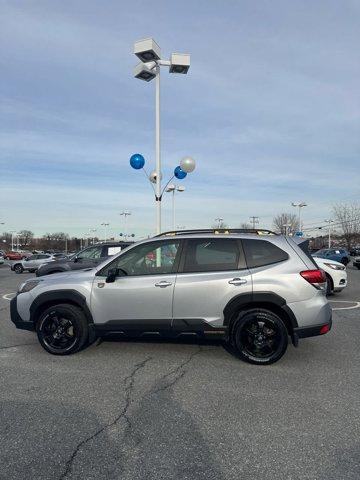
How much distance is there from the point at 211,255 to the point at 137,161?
26.9 ft

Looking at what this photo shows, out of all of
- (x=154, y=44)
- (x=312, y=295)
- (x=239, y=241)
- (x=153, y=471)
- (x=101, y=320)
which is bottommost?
(x=153, y=471)

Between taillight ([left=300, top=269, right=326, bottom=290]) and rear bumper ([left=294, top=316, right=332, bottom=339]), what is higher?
taillight ([left=300, top=269, right=326, bottom=290])

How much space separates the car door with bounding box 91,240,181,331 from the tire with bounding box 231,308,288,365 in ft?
3.18

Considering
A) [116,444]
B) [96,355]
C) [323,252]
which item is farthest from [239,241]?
[323,252]

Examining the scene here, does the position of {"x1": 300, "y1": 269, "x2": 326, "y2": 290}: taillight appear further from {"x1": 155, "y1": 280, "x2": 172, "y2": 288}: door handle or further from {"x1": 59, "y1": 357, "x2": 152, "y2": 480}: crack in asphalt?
{"x1": 59, "y1": 357, "x2": 152, "y2": 480}: crack in asphalt

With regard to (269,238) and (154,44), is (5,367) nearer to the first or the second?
(269,238)

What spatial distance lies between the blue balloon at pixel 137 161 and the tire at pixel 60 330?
26.6 feet

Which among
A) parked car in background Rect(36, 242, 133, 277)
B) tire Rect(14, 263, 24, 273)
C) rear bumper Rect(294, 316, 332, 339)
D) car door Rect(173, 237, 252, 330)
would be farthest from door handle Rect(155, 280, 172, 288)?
tire Rect(14, 263, 24, 273)

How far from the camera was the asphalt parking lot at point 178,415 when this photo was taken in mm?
3004

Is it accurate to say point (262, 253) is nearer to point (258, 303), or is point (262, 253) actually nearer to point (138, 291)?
point (258, 303)

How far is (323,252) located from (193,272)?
25.5 meters

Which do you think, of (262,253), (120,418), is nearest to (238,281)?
(262,253)

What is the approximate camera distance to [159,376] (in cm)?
498

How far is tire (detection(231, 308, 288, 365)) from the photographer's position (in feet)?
17.4
